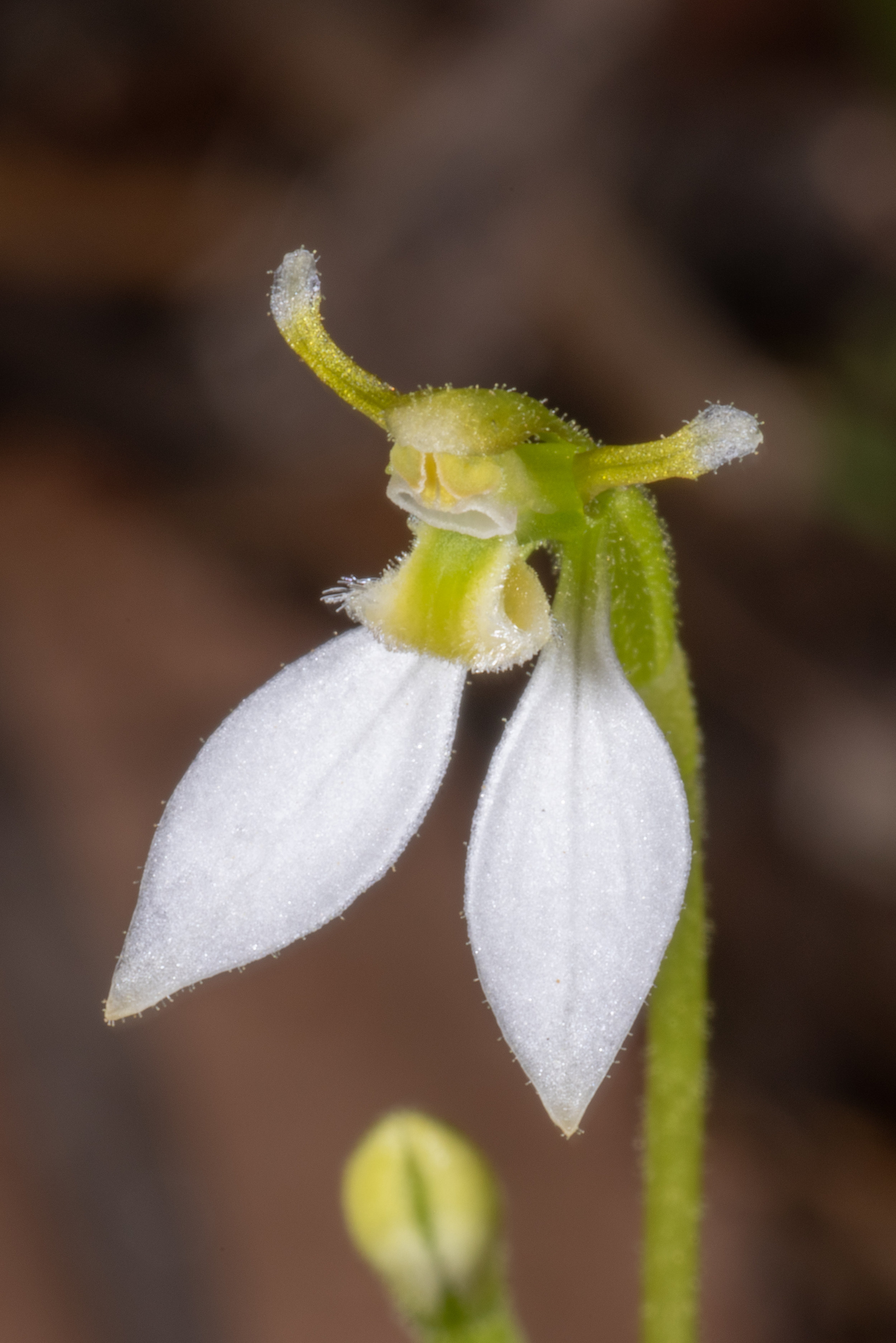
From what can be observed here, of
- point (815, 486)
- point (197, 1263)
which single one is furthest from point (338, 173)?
point (197, 1263)

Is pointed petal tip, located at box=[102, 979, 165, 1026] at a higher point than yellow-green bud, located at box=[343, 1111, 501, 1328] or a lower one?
higher

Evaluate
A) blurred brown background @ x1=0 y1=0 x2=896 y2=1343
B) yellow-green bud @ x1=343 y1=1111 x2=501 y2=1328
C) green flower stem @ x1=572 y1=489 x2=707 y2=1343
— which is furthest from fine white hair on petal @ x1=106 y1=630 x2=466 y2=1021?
blurred brown background @ x1=0 y1=0 x2=896 y2=1343

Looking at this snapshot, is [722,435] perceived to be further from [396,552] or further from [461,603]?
[396,552]

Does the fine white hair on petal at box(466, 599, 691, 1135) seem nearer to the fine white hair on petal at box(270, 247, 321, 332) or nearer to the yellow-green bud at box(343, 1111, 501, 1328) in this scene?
the fine white hair on petal at box(270, 247, 321, 332)

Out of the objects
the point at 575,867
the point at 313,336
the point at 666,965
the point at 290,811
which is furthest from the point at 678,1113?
the point at 313,336

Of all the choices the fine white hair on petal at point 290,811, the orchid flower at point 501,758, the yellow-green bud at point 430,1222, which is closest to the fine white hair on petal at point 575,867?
the orchid flower at point 501,758

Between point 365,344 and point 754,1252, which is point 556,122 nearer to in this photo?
point 365,344

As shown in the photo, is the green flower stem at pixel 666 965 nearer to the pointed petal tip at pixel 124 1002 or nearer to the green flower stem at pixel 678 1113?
the green flower stem at pixel 678 1113
